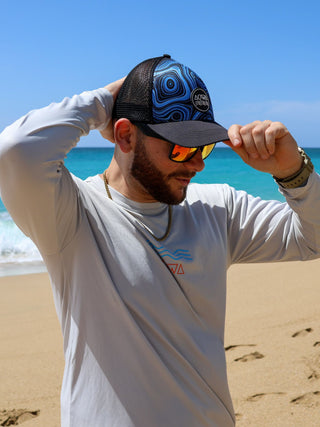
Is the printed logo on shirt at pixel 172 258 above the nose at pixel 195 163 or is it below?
below

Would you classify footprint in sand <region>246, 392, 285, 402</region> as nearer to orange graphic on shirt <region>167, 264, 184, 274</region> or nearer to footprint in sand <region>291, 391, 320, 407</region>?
footprint in sand <region>291, 391, 320, 407</region>

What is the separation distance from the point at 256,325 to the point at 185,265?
156 inches

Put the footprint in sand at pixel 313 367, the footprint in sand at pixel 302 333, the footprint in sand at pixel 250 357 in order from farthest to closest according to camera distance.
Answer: the footprint in sand at pixel 302 333, the footprint in sand at pixel 250 357, the footprint in sand at pixel 313 367

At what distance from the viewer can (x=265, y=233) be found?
6.52 feet

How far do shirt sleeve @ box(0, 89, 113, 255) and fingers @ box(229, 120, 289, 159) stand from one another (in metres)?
0.51

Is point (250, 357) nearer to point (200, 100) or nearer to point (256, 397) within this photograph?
point (256, 397)

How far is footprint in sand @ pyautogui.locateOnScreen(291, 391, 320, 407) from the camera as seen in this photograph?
381cm

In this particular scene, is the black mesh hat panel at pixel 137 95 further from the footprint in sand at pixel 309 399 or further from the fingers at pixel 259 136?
the footprint in sand at pixel 309 399

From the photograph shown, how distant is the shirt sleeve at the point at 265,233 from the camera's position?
1955mm

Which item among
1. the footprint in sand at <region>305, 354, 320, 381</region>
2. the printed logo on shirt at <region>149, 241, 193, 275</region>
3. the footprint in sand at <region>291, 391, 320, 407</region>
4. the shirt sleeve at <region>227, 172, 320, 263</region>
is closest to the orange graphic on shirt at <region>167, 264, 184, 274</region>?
the printed logo on shirt at <region>149, 241, 193, 275</region>

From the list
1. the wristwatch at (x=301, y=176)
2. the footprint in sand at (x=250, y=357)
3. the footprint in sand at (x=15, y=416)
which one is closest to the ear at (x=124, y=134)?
the wristwatch at (x=301, y=176)

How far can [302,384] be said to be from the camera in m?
4.12

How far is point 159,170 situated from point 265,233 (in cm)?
49

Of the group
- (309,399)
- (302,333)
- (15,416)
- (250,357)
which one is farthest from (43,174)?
(302,333)
